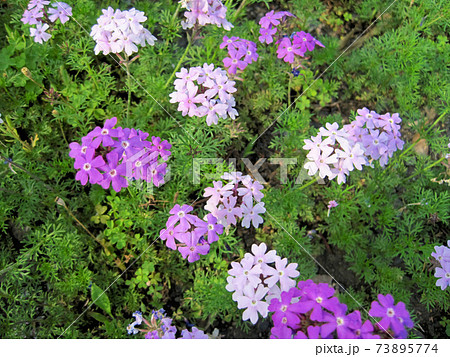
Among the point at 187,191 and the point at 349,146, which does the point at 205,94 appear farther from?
the point at 349,146

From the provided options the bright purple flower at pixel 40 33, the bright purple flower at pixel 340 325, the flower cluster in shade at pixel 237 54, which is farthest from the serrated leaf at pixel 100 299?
the bright purple flower at pixel 40 33

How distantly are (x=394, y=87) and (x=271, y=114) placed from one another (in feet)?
6.30

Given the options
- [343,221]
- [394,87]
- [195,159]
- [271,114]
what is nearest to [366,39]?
[394,87]

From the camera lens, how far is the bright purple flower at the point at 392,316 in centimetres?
228

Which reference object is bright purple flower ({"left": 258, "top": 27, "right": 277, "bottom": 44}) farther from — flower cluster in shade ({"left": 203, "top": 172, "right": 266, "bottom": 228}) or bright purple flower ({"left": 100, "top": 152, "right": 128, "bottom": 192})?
bright purple flower ({"left": 100, "top": 152, "right": 128, "bottom": 192})

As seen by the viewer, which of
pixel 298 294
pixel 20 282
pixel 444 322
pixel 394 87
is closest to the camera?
pixel 298 294

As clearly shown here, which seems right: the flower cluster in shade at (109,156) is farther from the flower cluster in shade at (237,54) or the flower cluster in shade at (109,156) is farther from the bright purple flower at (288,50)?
the bright purple flower at (288,50)

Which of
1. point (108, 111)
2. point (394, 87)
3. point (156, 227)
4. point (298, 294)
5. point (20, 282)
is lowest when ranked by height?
point (20, 282)

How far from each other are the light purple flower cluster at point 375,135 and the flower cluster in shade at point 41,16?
337 cm

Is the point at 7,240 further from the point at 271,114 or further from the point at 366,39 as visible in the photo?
→ the point at 366,39

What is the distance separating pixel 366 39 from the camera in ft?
17.9

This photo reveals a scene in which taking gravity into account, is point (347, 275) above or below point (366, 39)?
below

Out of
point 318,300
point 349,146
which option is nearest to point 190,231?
point 318,300

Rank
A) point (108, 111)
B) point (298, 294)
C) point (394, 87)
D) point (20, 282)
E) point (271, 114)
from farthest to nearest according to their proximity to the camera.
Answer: point (394, 87)
point (271, 114)
point (108, 111)
point (20, 282)
point (298, 294)
